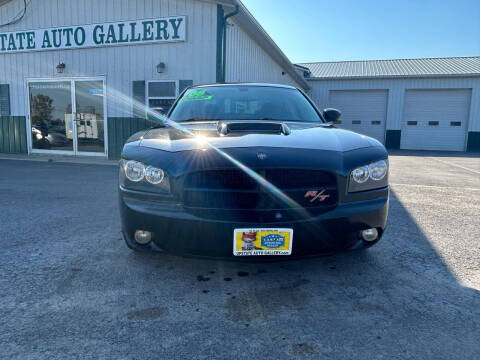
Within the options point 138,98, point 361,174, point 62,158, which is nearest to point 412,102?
point 138,98

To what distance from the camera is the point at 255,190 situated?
200 centimetres

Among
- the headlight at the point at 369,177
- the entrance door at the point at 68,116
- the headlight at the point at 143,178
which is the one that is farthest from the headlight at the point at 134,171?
the entrance door at the point at 68,116

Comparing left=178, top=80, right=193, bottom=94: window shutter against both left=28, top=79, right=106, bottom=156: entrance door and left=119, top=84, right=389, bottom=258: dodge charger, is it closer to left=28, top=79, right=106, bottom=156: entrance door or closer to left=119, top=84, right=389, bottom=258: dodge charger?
left=28, top=79, right=106, bottom=156: entrance door

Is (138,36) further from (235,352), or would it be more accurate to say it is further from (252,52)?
(235,352)

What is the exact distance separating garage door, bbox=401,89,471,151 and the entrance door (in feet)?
47.5

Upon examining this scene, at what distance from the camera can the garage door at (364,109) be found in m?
17.3

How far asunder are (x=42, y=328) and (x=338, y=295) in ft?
5.63

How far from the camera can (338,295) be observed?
213 centimetres

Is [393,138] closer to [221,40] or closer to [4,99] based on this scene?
[221,40]

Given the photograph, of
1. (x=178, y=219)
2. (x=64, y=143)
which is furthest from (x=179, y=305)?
(x=64, y=143)

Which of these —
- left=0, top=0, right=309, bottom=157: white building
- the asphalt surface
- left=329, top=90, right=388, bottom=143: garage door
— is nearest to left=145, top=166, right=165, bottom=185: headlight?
the asphalt surface

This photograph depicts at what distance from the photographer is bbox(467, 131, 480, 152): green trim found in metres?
16.2

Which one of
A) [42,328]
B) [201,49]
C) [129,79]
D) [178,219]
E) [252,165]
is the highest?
[201,49]

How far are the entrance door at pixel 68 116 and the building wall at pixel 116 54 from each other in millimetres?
297
